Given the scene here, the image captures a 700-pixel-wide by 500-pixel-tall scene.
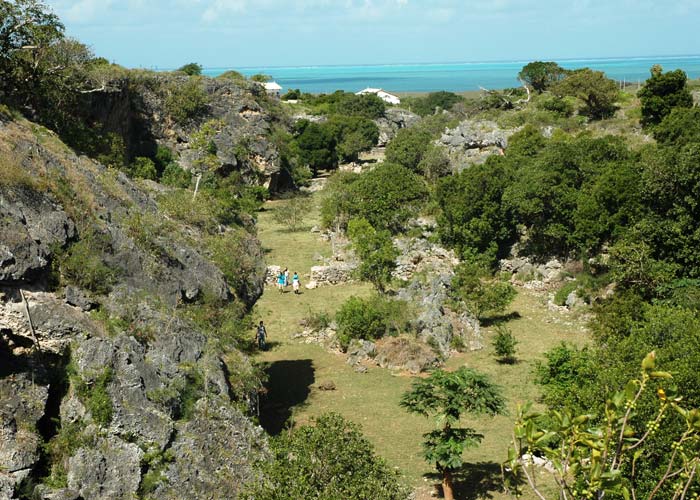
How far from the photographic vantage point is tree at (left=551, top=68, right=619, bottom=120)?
56719 millimetres

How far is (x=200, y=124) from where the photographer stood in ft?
196

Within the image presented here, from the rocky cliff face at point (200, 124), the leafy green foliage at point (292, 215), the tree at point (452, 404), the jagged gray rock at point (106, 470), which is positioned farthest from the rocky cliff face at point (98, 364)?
the rocky cliff face at point (200, 124)

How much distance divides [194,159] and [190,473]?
4509 centimetres

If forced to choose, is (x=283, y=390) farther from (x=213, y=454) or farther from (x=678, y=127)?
(x=678, y=127)

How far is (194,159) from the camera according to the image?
56031 millimetres

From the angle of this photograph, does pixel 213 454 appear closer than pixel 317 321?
Yes

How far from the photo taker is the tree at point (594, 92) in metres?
56.7

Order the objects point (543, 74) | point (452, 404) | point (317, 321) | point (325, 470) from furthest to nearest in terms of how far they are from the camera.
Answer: point (543, 74) < point (317, 321) < point (452, 404) < point (325, 470)

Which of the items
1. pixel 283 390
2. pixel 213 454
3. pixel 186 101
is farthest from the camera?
pixel 186 101

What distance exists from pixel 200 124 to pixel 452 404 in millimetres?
48409

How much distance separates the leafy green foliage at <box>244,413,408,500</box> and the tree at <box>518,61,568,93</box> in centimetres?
6783

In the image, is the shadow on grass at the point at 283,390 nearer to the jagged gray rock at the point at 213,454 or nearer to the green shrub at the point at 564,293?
the jagged gray rock at the point at 213,454

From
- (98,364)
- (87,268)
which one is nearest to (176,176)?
(87,268)

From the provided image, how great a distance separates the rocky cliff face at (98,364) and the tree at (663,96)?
4112cm
